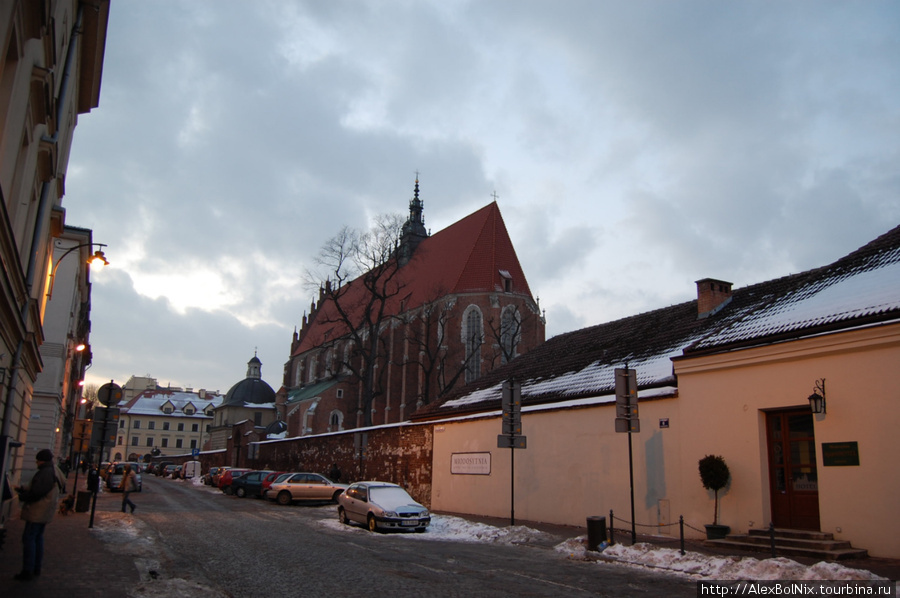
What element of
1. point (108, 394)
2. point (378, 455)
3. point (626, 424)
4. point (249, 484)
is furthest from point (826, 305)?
point (249, 484)

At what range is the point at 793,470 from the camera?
13703 mm

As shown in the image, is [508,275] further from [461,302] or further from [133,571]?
[133,571]

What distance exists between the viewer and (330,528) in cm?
1773

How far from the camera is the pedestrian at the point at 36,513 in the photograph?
8781mm

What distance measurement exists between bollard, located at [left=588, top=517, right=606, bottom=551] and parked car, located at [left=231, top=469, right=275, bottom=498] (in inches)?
893

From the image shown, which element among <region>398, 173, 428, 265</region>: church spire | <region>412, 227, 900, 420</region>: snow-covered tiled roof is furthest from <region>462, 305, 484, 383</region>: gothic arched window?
<region>412, 227, 900, 420</region>: snow-covered tiled roof

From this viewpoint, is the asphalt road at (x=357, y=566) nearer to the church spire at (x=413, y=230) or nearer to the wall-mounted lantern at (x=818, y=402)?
the wall-mounted lantern at (x=818, y=402)

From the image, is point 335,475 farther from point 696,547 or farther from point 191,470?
point 191,470

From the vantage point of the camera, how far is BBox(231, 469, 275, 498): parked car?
3259 cm

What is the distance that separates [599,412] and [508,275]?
3781 cm

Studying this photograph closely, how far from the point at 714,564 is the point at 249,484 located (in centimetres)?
2648

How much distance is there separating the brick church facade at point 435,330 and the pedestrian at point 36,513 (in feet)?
112

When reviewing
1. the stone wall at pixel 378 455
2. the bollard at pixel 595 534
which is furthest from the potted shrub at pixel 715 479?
the stone wall at pixel 378 455

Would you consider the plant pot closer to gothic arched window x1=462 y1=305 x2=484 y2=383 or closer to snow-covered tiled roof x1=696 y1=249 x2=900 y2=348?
snow-covered tiled roof x1=696 y1=249 x2=900 y2=348
